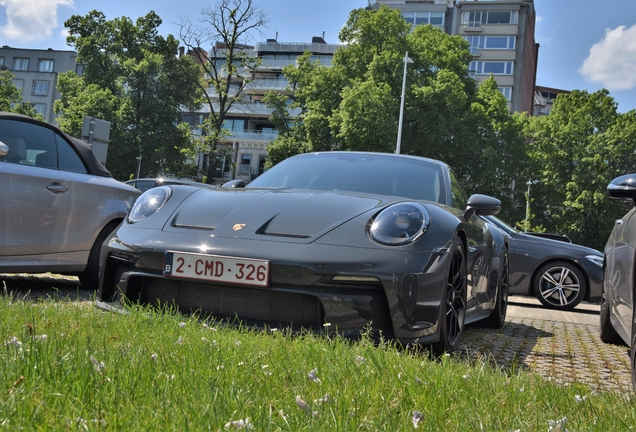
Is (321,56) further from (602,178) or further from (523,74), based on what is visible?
(602,178)

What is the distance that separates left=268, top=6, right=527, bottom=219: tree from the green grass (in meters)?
32.9

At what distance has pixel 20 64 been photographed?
88750 millimetres

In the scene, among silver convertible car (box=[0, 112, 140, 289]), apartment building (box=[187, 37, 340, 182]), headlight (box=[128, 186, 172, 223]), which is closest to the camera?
headlight (box=[128, 186, 172, 223])

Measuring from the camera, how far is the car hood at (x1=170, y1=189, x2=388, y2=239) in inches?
152

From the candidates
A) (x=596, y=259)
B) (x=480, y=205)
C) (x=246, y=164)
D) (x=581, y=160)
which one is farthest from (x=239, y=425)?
(x=246, y=164)

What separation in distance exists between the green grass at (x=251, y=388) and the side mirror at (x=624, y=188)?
131cm

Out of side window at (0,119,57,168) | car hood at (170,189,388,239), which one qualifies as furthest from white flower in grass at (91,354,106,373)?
side window at (0,119,57,168)

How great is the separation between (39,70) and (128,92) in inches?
1690

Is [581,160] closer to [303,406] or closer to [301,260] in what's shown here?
[301,260]

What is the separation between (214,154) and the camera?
3756 centimetres

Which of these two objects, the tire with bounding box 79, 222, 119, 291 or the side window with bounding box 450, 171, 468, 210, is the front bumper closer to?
the side window with bounding box 450, 171, 468, 210

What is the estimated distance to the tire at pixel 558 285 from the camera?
434 inches

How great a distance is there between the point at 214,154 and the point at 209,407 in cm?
3616

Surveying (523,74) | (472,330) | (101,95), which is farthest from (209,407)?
(523,74)
